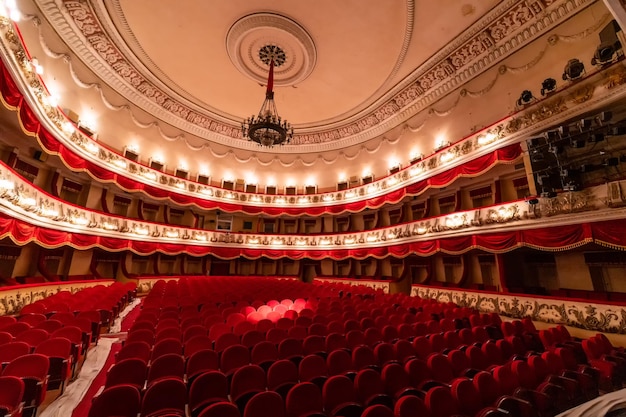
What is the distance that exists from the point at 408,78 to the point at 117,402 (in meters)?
10.7

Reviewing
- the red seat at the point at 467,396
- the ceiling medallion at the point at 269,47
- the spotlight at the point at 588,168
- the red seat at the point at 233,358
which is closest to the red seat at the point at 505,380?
the red seat at the point at 467,396

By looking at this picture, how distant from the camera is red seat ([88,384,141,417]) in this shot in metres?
1.78

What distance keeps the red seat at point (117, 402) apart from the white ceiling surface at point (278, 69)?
8.60 meters

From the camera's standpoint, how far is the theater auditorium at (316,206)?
2.59 metres

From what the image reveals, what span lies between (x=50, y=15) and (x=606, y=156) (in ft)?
45.5

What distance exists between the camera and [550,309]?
17.4 feet

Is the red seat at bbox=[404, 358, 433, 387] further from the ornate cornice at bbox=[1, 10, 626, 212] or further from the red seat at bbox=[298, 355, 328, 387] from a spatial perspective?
the ornate cornice at bbox=[1, 10, 626, 212]

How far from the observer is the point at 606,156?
18.4 feet

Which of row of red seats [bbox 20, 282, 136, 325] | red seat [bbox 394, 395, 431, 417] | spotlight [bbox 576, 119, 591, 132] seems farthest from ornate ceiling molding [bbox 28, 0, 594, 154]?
red seat [bbox 394, 395, 431, 417]

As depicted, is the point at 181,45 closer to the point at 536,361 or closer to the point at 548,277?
the point at 536,361

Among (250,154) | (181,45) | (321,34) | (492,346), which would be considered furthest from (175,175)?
(492,346)

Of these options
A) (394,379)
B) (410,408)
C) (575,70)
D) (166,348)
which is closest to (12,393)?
(166,348)

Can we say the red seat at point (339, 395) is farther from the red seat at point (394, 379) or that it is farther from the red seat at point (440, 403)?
the red seat at point (440, 403)

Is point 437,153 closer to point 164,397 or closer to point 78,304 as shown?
point 164,397
